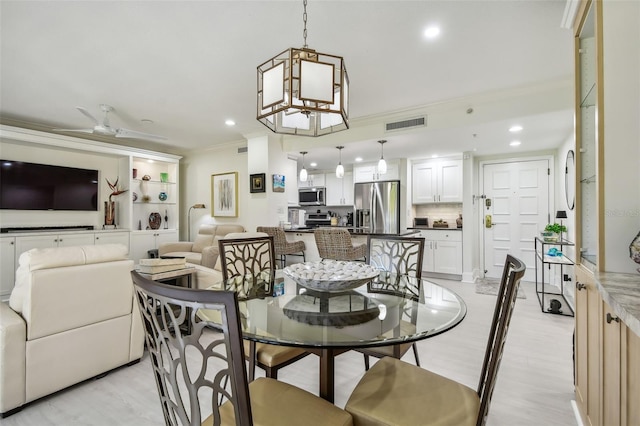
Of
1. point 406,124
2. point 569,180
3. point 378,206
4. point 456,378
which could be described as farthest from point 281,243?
point 569,180

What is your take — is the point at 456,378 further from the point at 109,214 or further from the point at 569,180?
the point at 109,214

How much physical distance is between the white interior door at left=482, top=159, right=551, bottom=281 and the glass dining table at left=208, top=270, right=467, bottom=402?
436cm

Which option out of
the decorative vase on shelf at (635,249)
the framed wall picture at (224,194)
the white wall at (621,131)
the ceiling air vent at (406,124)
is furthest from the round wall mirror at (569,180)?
the framed wall picture at (224,194)

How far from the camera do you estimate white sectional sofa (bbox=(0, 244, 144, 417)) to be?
1.72 metres

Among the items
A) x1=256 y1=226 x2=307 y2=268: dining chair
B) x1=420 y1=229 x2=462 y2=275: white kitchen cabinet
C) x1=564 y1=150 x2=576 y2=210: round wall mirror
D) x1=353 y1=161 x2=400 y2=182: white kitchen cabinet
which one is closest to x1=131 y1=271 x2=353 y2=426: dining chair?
x1=256 y1=226 x2=307 y2=268: dining chair

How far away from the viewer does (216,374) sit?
78 cm

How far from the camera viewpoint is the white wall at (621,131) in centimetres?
132

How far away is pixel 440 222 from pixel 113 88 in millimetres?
5586

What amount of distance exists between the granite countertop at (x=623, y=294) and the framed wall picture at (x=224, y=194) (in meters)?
5.49

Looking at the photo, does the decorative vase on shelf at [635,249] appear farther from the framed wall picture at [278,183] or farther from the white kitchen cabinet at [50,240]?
the white kitchen cabinet at [50,240]

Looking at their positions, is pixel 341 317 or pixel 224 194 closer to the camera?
pixel 341 317

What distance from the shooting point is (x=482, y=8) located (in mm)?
2113

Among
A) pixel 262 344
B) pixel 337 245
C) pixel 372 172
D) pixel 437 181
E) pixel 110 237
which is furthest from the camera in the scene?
pixel 372 172

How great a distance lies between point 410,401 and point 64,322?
84.0 inches
